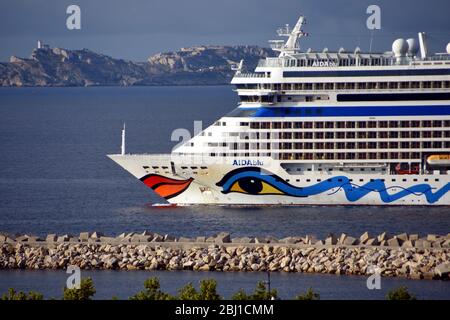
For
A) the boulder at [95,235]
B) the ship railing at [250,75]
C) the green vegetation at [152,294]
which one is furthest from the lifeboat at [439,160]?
the green vegetation at [152,294]

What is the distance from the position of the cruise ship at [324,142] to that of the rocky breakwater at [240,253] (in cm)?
1115

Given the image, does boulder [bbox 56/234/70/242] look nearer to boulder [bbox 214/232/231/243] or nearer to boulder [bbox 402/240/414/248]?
boulder [bbox 214/232/231/243]

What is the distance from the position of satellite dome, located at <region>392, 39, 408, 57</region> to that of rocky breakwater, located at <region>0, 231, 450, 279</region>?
14.9 meters

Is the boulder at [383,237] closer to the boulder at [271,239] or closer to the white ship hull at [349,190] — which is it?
the boulder at [271,239]

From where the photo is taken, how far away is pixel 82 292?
161ft

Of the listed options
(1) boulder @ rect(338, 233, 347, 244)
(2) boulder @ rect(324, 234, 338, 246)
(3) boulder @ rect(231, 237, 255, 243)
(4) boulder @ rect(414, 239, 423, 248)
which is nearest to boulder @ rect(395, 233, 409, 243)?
(4) boulder @ rect(414, 239, 423, 248)

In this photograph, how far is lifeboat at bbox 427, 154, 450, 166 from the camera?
7288 cm

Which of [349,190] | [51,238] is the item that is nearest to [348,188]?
[349,190]

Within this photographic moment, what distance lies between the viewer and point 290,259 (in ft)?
189

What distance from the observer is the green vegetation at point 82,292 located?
4856 centimetres

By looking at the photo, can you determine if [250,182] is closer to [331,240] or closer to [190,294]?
[331,240]

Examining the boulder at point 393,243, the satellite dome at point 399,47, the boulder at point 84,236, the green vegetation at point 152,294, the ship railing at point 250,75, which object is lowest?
the green vegetation at point 152,294

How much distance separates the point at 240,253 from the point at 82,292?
35.1 feet
